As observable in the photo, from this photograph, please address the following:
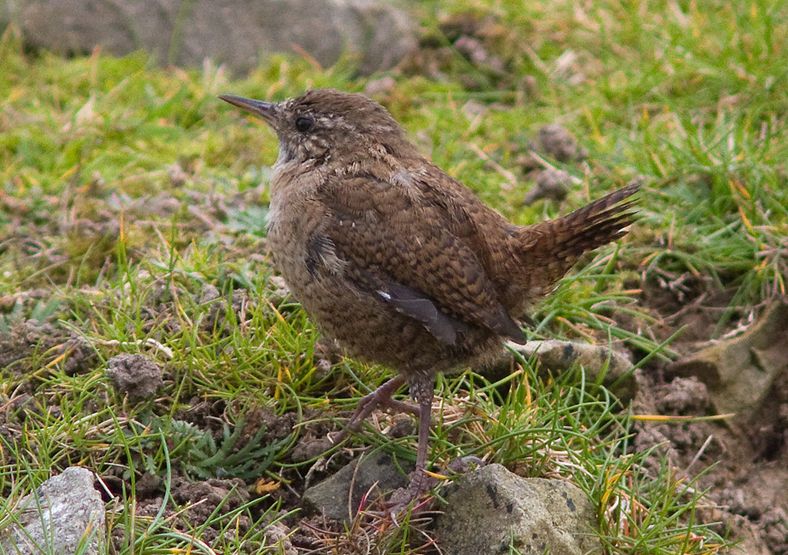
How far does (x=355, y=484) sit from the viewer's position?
3.51m

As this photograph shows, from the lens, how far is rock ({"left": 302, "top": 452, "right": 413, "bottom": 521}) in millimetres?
3430

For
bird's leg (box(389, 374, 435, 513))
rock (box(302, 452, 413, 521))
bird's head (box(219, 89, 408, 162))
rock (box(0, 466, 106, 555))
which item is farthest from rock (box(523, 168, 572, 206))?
rock (box(0, 466, 106, 555))

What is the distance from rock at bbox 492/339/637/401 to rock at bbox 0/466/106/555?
5.18ft

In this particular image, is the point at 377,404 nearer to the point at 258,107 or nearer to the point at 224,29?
the point at 258,107

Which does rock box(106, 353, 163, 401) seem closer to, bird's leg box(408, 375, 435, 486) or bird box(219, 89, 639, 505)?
bird box(219, 89, 639, 505)

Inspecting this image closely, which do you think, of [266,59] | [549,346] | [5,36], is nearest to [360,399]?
[549,346]

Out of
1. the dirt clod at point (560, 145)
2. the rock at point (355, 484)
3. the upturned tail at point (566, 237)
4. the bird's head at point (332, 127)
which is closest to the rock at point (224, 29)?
the dirt clod at point (560, 145)

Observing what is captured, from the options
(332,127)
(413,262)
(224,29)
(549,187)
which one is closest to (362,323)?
(413,262)

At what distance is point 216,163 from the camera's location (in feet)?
17.7

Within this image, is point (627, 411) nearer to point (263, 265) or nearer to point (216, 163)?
point (263, 265)

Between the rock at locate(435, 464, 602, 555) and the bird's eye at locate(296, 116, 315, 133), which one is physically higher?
the bird's eye at locate(296, 116, 315, 133)

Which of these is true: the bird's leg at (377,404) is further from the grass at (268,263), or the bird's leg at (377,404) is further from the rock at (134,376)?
the rock at (134,376)

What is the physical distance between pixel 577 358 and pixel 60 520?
1.98 meters

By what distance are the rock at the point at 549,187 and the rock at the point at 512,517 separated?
1.86 metres
